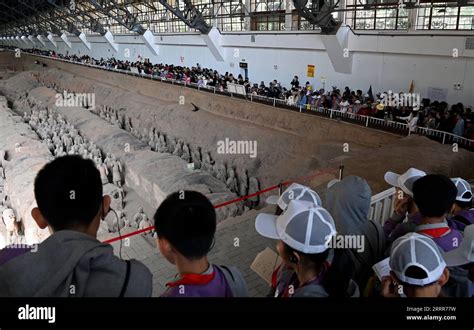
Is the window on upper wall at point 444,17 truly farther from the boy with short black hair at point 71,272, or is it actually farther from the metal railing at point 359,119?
the boy with short black hair at point 71,272

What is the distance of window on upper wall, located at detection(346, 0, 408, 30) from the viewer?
13367 millimetres

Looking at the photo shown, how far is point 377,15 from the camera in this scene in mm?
14297

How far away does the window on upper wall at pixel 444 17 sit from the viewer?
1156 cm

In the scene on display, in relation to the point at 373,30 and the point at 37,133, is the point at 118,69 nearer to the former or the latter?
the point at 37,133

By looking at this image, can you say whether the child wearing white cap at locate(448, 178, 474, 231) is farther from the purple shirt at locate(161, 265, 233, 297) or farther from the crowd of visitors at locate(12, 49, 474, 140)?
the crowd of visitors at locate(12, 49, 474, 140)

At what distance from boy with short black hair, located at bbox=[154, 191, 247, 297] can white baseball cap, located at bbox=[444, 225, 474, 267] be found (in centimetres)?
126

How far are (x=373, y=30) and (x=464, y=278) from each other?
13.1 metres

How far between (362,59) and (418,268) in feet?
45.1

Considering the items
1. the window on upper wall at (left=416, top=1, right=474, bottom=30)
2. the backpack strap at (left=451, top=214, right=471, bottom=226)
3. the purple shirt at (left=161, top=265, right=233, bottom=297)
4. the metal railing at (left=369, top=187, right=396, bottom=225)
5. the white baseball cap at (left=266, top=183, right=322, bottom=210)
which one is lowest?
the metal railing at (left=369, top=187, right=396, bottom=225)

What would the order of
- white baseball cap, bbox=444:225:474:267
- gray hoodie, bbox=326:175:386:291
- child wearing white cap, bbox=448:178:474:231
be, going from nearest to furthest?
1. white baseball cap, bbox=444:225:474:267
2. gray hoodie, bbox=326:175:386:291
3. child wearing white cap, bbox=448:178:474:231

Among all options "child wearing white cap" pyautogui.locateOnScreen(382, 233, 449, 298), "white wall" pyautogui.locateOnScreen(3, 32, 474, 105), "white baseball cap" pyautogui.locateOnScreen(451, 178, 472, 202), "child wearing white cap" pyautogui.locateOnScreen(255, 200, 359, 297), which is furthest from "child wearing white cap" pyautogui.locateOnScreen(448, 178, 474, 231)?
"white wall" pyautogui.locateOnScreen(3, 32, 474, 105)

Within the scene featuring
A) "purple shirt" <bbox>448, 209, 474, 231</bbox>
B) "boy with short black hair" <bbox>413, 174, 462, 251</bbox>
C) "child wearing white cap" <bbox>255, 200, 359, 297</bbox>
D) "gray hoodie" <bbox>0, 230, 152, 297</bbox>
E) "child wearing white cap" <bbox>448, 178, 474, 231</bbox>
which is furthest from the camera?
→ "child wearing white cap" <bbox>448, 178, 474, 231</bbox>

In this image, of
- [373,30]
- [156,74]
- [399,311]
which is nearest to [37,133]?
[156,74]

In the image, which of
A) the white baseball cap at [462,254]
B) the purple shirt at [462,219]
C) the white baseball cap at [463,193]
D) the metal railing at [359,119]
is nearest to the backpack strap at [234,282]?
the white baseball cap at [462,254]
